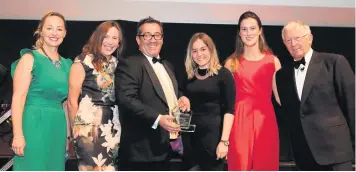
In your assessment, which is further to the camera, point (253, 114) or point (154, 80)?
point (253, 114)

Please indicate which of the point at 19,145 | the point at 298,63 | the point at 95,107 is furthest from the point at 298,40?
the point at 19,145

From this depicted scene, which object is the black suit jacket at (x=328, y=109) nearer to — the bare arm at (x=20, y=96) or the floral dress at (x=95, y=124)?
the floral dress at (x=95, y=124)

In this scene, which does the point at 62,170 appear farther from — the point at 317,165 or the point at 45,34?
the point at 317,165

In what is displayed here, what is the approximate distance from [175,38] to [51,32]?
1.30m

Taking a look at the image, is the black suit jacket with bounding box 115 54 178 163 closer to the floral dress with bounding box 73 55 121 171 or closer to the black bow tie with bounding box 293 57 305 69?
the floral dress with bounding box 73 55 121 171

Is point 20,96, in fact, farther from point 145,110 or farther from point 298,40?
point 298,40

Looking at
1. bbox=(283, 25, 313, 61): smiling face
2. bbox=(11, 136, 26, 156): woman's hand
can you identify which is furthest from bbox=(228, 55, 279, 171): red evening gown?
bbox=(11, 136, 26, 156): woman's hand

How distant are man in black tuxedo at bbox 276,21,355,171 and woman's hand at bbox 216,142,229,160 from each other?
552 mm

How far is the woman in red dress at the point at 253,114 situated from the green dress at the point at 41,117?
1314 millimetres

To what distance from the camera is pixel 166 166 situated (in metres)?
2.89

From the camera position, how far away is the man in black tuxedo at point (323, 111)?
111 inches

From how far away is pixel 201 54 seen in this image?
9.86 ft

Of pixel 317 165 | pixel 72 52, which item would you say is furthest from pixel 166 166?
pixel 72 52

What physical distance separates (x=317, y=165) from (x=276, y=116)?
0.50 meters
